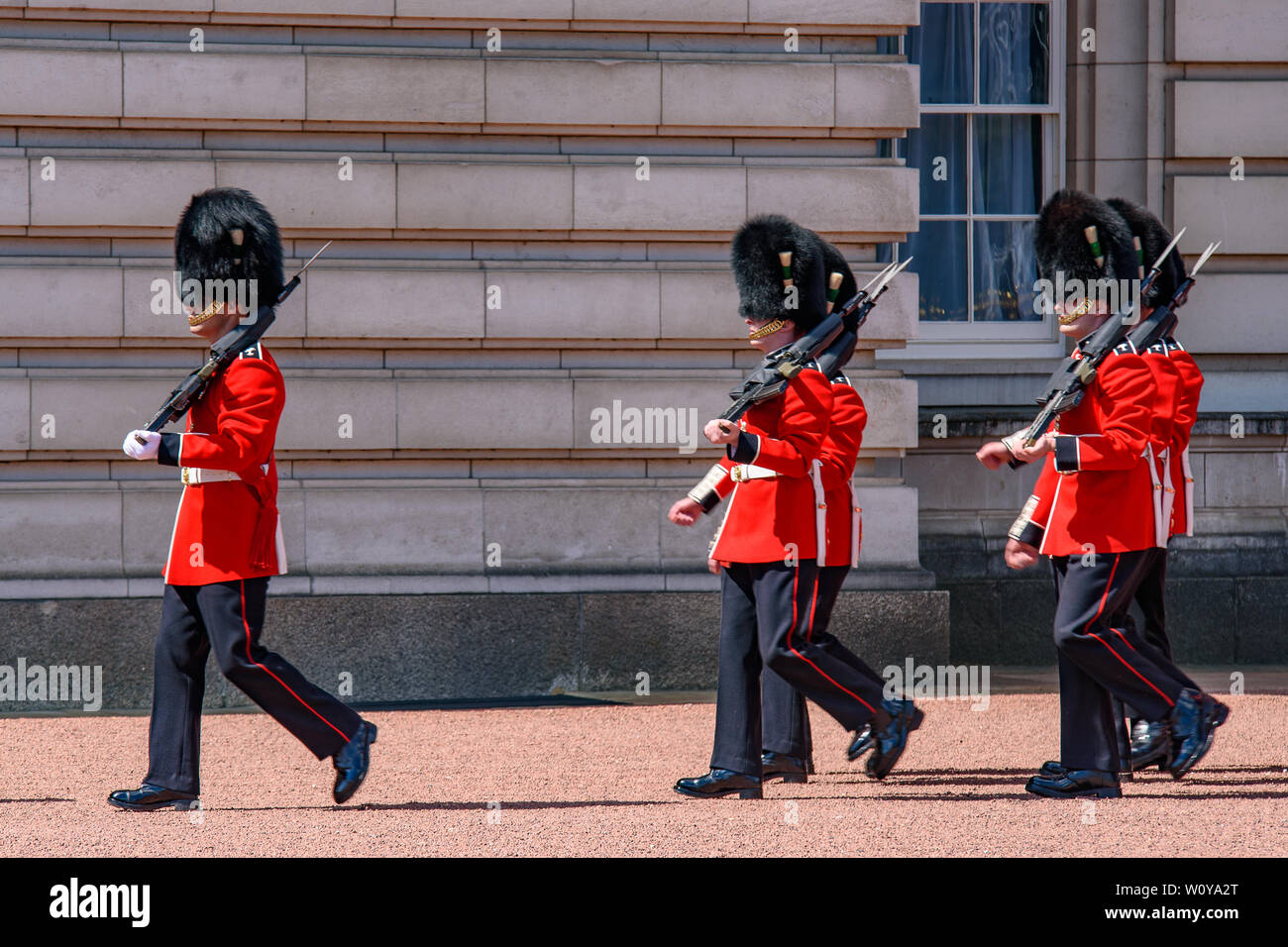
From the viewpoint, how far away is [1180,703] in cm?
554

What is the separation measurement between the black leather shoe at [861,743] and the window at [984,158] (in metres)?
3.93

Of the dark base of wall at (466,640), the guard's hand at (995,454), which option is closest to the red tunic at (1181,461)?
the guard's hand at (995,454)

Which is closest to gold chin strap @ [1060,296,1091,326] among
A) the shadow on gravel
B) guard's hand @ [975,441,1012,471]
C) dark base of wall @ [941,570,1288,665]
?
guard's hand @ [975,441,1012,471]

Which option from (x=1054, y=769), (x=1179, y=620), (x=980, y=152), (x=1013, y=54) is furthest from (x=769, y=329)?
(x=1013, y=54)

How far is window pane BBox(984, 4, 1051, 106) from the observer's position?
9.72 m

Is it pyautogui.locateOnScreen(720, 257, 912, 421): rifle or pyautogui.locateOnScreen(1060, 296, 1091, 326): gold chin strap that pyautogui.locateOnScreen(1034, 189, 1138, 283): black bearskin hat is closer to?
pyautogui.locateOnScreen(1060, 296, 1091, 326): gold chin strap

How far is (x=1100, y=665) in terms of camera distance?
5473 mm

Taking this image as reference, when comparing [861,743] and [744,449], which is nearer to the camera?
[744,449]

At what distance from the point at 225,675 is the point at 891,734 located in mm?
2040

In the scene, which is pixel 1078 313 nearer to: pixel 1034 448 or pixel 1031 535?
pixel 1034 448

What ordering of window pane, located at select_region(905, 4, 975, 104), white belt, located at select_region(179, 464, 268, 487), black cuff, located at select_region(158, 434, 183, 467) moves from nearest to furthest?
black cuff, located at select_region(158, 434, 183, 467)
white belt, located at select_region(179, 464, 268, 487)
window pane, located at select_region(905, 4, 975, 104)

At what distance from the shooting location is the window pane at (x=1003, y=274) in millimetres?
9758

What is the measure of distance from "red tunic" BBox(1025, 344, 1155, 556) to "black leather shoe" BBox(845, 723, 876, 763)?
80cm

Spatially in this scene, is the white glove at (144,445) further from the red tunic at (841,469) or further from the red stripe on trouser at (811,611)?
the red tunic at (841,469)
